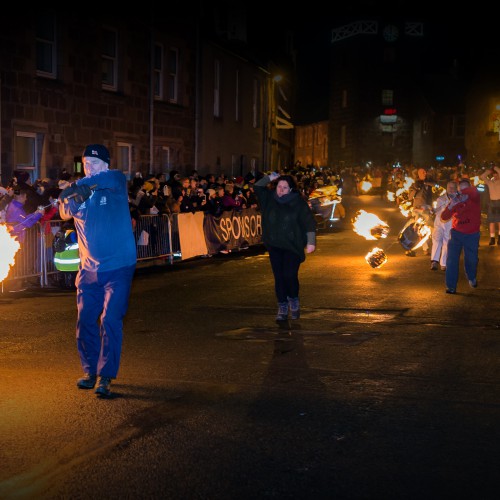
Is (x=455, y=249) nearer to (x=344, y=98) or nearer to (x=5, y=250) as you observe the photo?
(x=5, y=250)

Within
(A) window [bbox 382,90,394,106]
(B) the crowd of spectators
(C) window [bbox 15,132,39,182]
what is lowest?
(B) the crowd of spectators

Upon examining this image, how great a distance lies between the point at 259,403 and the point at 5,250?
6229 mm

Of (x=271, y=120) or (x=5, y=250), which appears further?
(x=271, y=120)

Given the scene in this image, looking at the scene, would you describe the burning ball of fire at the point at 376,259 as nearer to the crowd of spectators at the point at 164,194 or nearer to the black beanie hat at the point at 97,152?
the crowd of spectators at the point at 164,194

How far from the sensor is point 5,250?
1195 cm

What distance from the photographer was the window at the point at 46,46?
2114 cm

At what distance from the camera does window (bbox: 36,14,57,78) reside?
69.4 feet

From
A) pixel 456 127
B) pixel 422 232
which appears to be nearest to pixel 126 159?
pixel 422 232

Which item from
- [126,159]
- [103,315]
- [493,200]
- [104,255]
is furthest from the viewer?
[126,159]

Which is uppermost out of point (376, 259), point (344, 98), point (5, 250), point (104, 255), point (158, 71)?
point (344, 98)

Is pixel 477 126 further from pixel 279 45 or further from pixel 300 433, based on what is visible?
pixel 300 433

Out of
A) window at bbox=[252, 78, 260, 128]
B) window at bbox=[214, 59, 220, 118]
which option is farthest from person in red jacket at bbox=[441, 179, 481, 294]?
window at bbox=[252, 78, 260, 128]

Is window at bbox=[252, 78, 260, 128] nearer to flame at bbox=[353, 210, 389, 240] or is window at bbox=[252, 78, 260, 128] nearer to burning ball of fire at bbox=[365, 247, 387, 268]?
flame at bbox=[353, 210, 389, 240]

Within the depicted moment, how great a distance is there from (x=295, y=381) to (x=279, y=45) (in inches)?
1607
